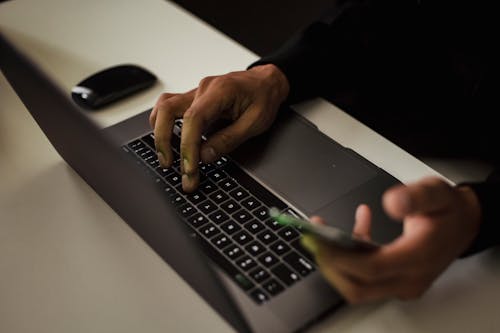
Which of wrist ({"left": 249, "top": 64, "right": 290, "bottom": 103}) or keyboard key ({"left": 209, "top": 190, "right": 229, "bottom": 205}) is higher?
wrist ({"left": 249, "top": 64, "right": 290, "bottom": 103})

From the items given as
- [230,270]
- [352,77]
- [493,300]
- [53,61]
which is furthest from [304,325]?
[53,61]

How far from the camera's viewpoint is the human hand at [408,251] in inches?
25.2

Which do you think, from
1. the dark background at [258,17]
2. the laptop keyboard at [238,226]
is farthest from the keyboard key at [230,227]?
the dark background at [258,17]

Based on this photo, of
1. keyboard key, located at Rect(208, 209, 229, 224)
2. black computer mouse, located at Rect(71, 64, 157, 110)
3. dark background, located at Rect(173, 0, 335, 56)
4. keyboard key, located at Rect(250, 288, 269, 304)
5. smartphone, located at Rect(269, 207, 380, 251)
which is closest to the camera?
smartphone, located at Rect(269, 207, 380, 251)

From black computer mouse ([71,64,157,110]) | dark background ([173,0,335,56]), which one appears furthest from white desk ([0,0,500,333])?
dark background ([173,0,335,56])

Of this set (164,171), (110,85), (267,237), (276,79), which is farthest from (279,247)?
(110,85)

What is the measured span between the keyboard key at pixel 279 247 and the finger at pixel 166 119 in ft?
0.71

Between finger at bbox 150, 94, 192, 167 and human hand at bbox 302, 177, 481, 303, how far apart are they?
304mm

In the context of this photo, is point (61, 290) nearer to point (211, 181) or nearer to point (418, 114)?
point (211, 181)

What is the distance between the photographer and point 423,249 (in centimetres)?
67

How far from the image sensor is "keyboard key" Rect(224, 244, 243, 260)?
2.48 ft

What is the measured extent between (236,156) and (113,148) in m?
0.34

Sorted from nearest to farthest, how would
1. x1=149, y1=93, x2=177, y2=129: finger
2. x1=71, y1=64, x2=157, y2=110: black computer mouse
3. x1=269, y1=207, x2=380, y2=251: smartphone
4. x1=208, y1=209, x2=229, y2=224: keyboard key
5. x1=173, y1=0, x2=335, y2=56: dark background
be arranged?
1. x1=269, y1=207, x2=380, y2=251: smartphone
2. x1=208, y1=209, x2=229, y2=224: keyboard key
3. x1=149, y1=93, x2=177, y2=129: finger
4. x1=71, y1=64, x2=157, y2=110: black computer mouse
5. x1=173, y1=0, x2=335, y2=56: dark background

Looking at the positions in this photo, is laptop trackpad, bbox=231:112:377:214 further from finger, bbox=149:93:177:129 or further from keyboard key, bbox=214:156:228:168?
finger, bbox=149:93:177:129
